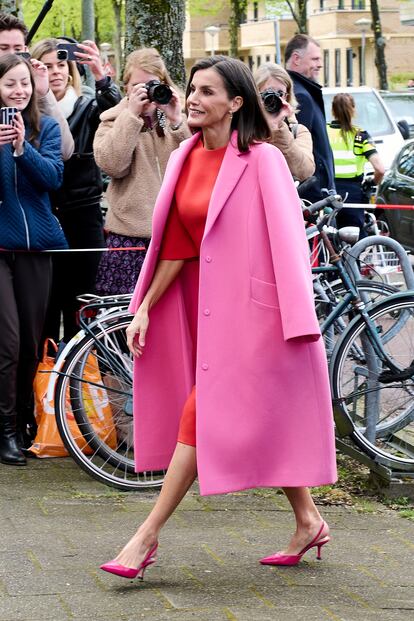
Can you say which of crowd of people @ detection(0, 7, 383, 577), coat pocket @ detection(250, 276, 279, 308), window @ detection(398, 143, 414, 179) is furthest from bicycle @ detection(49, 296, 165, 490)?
window @ detection(398, 143, 414, 179)

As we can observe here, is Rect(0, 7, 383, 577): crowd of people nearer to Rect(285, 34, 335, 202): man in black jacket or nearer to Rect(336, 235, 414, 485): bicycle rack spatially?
Rect(336, 235, 414, 485): bicycle rack

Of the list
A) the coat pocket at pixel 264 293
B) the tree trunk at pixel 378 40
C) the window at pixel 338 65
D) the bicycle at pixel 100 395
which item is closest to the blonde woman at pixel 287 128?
the bicycle at pixel 100 395

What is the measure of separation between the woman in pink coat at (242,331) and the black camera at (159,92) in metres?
1.47

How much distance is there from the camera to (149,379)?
17.3ft

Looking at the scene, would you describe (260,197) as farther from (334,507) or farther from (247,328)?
(334,507)

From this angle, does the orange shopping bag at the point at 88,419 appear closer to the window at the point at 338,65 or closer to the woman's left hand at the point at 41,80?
the woman's left hand at the point at 41,80

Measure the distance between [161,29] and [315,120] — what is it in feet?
4.37

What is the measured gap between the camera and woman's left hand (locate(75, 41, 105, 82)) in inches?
288

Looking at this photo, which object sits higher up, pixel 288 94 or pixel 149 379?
pixel 288 94

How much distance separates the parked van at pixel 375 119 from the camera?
20562 mm

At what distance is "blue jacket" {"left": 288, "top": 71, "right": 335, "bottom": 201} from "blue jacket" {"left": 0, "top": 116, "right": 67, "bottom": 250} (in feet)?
6.92

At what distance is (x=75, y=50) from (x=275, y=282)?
9.81ft

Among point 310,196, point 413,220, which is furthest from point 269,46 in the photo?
point 310,196

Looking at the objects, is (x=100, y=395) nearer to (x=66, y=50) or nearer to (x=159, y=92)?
(x=159, y=92)
